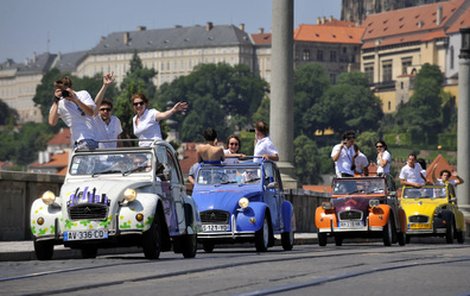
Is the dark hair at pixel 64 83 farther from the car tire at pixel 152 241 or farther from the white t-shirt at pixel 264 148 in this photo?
the white t-shirt at pixel 264 148

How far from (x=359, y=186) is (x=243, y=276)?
14632 millimetres

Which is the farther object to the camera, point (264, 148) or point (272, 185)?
point (264, 148)

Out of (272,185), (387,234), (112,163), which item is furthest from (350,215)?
(112,163)

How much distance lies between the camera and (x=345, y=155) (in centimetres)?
3078

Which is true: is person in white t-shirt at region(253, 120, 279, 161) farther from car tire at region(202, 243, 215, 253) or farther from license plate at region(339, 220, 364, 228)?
license plate at region(339, 220, 364, 228)

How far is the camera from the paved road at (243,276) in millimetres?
14727

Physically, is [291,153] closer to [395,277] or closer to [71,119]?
[71,119]

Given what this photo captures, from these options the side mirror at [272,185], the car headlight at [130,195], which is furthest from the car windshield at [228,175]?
the car headlight at [130,195]

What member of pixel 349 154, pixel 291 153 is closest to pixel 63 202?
pixel 349 154

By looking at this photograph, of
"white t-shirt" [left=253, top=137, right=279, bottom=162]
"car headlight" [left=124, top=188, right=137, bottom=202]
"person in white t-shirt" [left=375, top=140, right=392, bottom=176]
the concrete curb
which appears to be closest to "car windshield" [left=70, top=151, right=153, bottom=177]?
"car headlight" [left=124, top=188, right=137, bottom=202]

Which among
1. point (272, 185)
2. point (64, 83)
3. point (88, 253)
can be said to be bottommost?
point (88, 253)

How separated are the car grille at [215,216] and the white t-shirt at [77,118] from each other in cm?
311

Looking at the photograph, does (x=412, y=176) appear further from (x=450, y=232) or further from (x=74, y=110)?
(x=74, y=110)

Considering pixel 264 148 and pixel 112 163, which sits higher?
pixel 264 148
